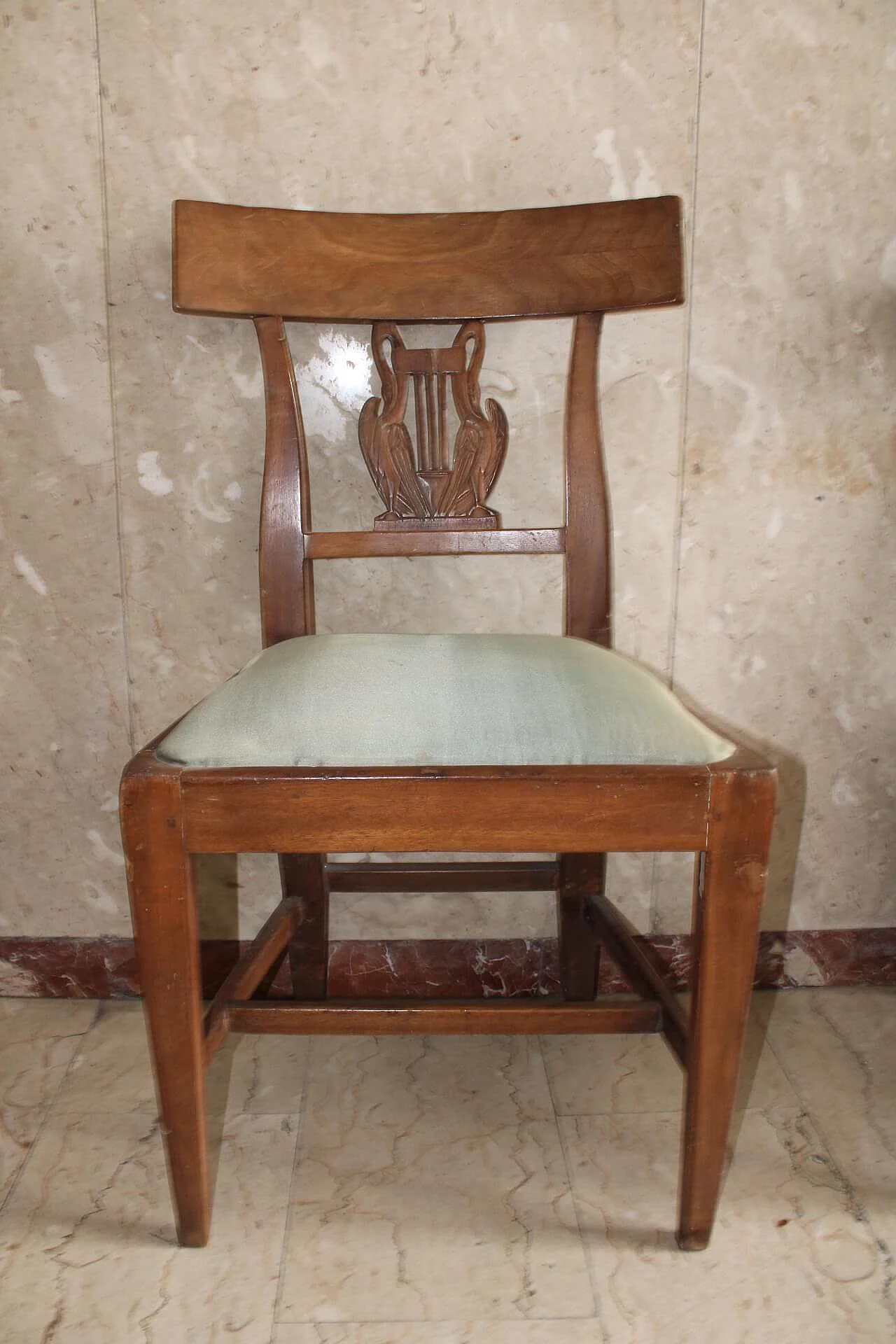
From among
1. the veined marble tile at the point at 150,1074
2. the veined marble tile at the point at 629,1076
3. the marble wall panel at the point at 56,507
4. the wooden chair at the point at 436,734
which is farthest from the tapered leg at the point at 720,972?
the marble wall panel at the point at 56,507

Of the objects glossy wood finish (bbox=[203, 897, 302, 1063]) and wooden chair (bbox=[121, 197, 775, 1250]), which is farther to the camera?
glossy wood finish (bbox=[203, 897, 302, 1063])

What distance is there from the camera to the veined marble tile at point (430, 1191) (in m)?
0.89

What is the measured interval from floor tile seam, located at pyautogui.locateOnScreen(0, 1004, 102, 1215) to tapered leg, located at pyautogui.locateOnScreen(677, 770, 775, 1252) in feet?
2.23

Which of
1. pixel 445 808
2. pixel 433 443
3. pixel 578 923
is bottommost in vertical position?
pixel 578 923

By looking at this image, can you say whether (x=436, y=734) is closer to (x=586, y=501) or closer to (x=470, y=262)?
(x=586, y=501)

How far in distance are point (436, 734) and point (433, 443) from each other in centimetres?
47

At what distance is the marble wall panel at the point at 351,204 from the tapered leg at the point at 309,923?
0.97 ft

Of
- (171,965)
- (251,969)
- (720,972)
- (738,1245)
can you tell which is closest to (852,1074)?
(738,1245)

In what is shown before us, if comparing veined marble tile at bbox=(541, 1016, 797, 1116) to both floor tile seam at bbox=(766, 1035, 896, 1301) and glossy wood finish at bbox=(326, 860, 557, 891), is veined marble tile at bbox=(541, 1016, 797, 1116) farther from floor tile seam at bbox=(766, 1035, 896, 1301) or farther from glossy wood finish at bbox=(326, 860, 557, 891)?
glossy wood finish at bbox=(326, 860, 557, 891)

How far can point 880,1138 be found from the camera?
43.8 inches

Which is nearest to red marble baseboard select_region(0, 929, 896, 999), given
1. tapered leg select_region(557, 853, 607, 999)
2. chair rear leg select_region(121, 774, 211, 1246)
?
tapered leg select_region(557, 853, 607, 999)

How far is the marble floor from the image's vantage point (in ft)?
2.84

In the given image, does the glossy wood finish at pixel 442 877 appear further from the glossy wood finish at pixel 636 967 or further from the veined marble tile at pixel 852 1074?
the veined marble tile at pixel 852 1074

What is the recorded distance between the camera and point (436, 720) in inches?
32.0
